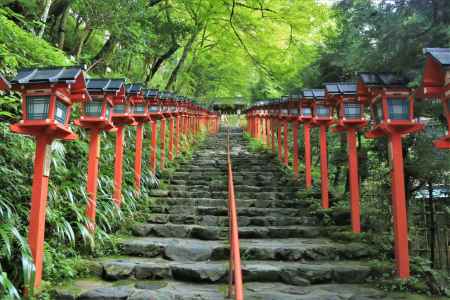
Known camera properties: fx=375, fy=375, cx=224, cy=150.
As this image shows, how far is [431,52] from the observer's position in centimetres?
351

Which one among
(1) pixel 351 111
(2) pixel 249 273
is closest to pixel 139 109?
(1) pixel 351 111

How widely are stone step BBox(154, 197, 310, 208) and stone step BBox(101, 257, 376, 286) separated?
8.44 feet

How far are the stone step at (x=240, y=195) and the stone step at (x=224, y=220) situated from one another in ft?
3.73

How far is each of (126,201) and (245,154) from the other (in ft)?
22.0

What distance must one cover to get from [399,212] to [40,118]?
4373mm

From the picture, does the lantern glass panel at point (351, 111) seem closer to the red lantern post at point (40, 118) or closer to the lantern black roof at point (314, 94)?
the lantern black roof at point (314, 94)

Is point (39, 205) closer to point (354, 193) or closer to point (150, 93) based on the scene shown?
point (150, 93)

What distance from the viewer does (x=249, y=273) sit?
480cm

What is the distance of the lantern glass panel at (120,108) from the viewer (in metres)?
6.38

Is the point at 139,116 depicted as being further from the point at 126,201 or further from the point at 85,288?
the point at 85,288

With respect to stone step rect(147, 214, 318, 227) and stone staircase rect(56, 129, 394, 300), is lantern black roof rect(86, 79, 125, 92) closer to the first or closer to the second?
stone staircase rect(56, 129, 394, 300)

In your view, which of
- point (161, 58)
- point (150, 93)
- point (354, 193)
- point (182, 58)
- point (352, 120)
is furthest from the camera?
→ point (182, 58)

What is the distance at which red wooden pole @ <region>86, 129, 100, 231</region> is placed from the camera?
5.22 meters

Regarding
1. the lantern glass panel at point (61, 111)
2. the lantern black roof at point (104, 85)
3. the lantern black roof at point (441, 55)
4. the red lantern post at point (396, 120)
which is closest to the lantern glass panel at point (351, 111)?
the red lantern post at point (396, 120)
